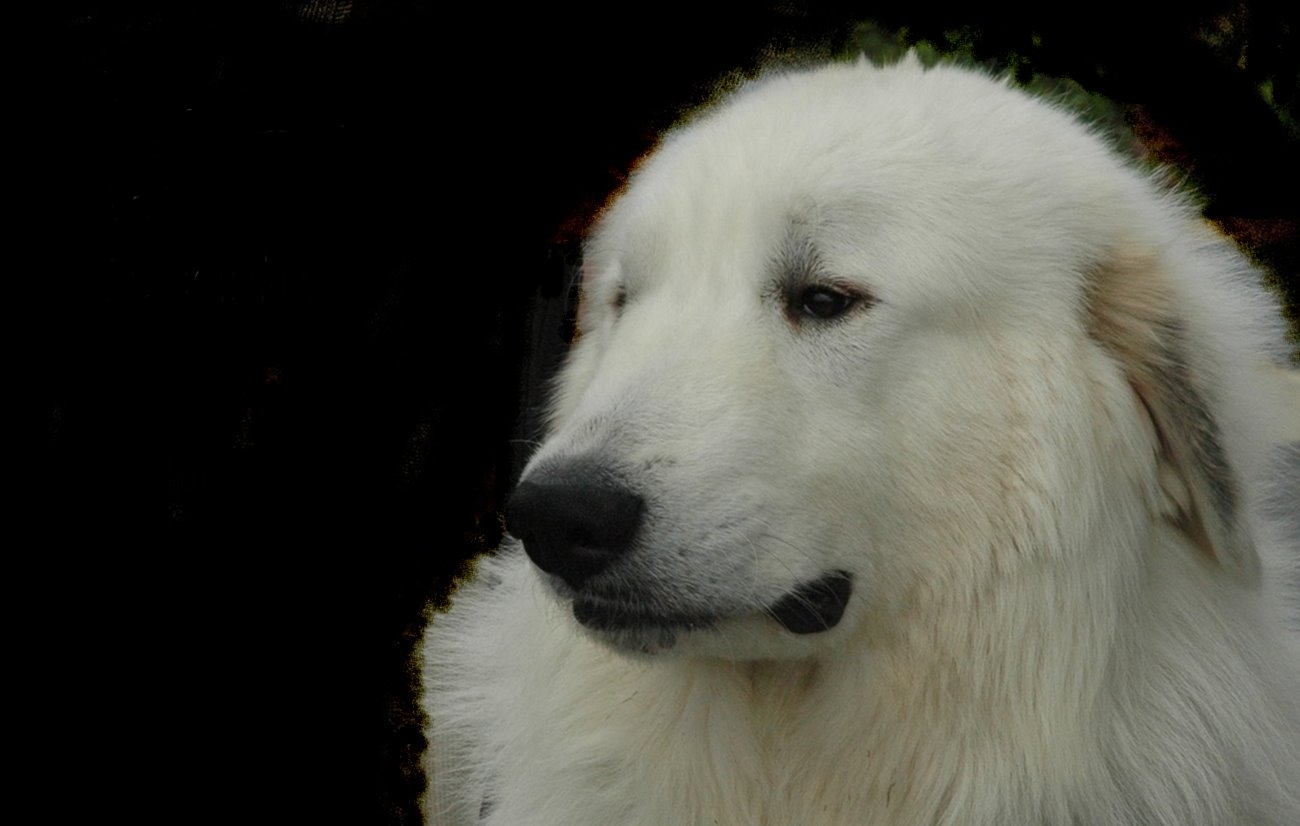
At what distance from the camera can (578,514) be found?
6.31 feet

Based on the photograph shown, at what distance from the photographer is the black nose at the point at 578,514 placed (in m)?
1.92

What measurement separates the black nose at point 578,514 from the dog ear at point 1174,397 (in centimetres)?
106

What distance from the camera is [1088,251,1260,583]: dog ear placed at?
7.43 feet

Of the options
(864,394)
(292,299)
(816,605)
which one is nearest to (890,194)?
(864,394)

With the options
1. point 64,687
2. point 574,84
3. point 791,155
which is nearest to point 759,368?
point 791,155

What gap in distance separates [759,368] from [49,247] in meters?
1.54

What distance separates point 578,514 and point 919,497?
2.19 feet

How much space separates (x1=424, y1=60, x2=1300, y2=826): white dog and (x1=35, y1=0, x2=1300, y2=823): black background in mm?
431

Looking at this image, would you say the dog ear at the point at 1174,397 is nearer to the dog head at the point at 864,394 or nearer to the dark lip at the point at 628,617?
the dog head at the point at 864,394

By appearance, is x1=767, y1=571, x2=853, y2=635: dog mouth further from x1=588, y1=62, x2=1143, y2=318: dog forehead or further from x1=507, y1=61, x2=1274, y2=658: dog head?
x1=588, y1=62, x2=1143, y2=318: dog forehead

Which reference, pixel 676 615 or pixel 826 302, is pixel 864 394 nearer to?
pixel 826 302

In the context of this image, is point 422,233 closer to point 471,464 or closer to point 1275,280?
point 471,464

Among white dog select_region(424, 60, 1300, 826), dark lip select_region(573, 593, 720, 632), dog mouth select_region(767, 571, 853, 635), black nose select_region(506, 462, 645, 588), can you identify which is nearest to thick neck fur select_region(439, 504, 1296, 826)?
white dog select_region(424, 60, 1300, 826)

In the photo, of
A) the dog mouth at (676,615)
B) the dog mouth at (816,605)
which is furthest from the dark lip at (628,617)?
the dog mouth at (816,605)
